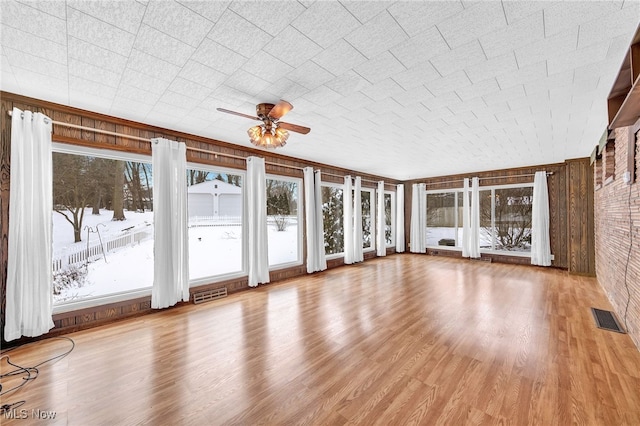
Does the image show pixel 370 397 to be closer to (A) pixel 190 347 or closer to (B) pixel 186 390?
(B) pixel 186 390

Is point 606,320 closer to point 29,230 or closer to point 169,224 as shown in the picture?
point 169,224

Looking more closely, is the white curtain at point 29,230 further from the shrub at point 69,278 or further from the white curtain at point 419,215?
the white curtain at point 419,215

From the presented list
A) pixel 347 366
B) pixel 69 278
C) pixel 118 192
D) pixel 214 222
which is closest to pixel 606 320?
pixel 347 366

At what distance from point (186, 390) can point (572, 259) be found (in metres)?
7.42

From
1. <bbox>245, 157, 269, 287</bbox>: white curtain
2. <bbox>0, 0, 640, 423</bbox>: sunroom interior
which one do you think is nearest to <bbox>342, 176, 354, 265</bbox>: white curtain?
<bbox>0, 0, 640, 423</bbox>: sunroom interior

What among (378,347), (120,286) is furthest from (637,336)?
(120,286)

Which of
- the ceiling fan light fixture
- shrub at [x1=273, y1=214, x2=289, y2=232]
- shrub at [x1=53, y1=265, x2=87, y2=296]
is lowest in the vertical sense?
shrub at [x1=53, y1=265, x2=87, y2=296]

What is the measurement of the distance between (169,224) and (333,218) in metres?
3.98

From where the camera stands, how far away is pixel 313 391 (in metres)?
1.88

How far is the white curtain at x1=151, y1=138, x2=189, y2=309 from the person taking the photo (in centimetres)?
340

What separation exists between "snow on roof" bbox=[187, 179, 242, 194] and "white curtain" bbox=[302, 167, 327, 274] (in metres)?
1.55

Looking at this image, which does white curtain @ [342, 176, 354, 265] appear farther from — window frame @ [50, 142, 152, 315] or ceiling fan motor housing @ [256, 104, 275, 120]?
window frame @ [50, 142, 152, 315]

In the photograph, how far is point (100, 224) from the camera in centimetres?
326

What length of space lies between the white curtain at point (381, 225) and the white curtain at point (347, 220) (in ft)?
4.81
